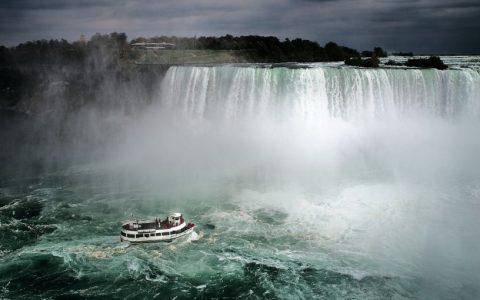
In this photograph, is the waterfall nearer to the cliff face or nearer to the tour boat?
the cliff face

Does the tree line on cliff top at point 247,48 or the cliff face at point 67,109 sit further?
the tree line on cliff top at point 247,48

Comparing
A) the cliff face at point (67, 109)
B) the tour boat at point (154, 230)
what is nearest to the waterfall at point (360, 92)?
the cliff face at point (67, 109)

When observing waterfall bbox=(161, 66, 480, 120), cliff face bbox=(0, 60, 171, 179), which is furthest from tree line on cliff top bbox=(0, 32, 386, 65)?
waterfall bbox=(161, 66, 480, 120)

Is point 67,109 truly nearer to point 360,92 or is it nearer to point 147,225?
point 360,92

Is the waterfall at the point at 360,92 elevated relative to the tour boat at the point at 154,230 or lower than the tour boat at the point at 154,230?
elevated

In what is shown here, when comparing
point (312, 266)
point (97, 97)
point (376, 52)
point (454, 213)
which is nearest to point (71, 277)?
point (312, 266)

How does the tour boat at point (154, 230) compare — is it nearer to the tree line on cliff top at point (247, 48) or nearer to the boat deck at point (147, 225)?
the boat deck at point (147, 225)
